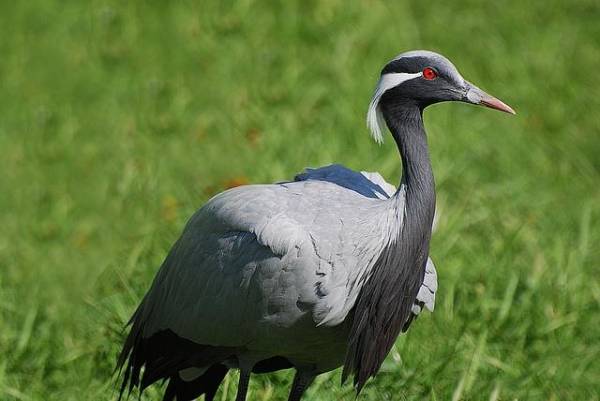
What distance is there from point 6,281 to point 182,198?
122 centimetres

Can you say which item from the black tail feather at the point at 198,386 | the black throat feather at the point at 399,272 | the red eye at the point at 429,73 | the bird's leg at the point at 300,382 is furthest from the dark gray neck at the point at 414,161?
the black tail feather at the point at 198,386

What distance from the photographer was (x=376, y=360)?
4.75 m

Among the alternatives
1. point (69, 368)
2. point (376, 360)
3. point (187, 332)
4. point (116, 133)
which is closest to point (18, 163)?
point (116, 133)

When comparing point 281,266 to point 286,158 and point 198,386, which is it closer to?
point 198,386

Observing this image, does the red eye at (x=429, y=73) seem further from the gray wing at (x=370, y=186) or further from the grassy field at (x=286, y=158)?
the grassy field at (x=286, y=158)

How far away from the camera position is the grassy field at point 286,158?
598cm

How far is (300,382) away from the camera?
5.14m

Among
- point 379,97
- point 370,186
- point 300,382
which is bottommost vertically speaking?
point 300,382

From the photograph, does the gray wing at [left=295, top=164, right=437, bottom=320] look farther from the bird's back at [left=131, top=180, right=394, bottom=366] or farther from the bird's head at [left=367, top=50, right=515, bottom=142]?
the bird's head at [left=367, top=50, right=515, bottom=142]

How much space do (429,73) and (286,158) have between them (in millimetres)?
3310

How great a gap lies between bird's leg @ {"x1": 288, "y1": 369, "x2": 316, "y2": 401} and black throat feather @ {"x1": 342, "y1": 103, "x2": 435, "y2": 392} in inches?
16.0

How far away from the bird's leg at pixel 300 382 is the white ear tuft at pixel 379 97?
1097mm

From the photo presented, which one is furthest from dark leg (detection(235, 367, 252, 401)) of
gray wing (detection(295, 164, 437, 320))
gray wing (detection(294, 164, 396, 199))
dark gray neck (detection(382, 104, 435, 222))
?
dark gray neck (detection(382, 104, 435, 222))

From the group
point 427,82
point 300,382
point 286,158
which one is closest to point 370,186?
point 427,82
